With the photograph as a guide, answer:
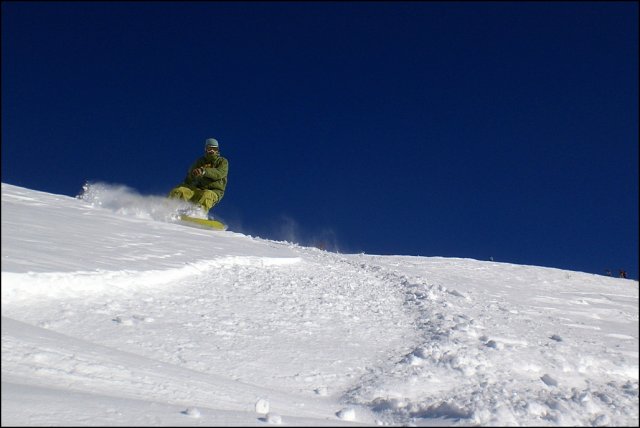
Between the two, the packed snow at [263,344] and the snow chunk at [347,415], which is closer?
the packed snow at [263,344]

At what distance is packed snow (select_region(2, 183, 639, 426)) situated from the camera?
9.63 ft

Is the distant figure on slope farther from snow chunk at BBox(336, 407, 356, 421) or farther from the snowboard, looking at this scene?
snow chunk at BBox(336, 407, 356, 421)

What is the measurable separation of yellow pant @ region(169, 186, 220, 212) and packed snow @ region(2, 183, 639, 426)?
3413mm

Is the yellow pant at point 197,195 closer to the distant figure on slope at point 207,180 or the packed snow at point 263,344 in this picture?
the distant figure on slope at point 207,180

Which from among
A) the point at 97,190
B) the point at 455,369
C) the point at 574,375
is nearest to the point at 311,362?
the point at 455,369

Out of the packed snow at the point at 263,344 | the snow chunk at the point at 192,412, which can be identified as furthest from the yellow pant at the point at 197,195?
the snow chunk at the point at 192,412

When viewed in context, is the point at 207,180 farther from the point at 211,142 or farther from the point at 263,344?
the point at 263,344

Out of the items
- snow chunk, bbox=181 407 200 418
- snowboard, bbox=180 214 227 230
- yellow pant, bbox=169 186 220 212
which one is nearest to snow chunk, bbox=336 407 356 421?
snow chunk, bbox=181 407 200 418

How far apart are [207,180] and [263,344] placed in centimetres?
715

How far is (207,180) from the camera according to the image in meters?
11.0

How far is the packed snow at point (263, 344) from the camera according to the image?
9.63 feet

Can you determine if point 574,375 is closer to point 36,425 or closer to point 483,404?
point 483,404

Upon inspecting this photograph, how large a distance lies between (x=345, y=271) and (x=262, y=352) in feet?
13.6

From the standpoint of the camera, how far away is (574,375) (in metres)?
3.98
